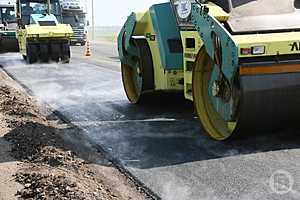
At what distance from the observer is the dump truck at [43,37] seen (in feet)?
59.1

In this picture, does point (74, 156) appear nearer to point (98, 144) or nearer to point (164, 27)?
point (98, 144)

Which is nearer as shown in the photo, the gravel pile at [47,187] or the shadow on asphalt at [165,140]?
the gravel pile at [47,187]

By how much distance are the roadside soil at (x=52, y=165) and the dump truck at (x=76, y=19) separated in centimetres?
2762

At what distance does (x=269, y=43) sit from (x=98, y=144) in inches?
95.9

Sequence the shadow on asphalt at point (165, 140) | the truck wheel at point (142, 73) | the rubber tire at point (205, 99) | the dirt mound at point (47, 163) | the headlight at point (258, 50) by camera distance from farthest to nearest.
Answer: the truck wheel at point (142, 73), the rubber tire at point (205, 99), the shadow on asphalt at point (165, 140), the headlight at point (258, 50), the dirt mound at point (47, 163)

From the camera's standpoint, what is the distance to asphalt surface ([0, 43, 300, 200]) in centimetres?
458

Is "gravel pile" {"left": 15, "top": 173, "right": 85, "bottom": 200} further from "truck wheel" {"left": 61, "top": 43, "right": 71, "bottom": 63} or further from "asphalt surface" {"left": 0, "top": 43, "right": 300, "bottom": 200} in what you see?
"truck wheel" {"left": 61, "top": 43, "right": 71, "bottom": 63}

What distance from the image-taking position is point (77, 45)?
121 feet

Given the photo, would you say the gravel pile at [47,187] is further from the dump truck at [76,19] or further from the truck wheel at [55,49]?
the dump truck at [76,19]

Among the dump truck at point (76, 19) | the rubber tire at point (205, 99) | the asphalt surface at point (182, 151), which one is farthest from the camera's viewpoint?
the dump truck at point (76, 19)

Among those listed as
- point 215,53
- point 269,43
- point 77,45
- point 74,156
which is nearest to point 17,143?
point 74,156

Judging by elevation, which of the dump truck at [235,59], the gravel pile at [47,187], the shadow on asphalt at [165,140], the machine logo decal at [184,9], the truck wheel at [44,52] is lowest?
the shadow on asphalt at [165,140]

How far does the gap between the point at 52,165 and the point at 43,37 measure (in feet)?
43.6

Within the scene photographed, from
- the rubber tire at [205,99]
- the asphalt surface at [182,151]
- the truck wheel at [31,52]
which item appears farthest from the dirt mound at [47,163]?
the truck wheel at [31,52]
